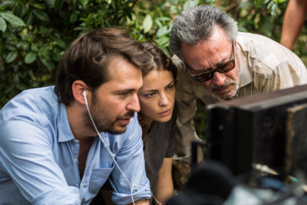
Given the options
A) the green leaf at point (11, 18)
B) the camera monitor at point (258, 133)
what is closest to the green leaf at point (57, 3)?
the green leaf at point (11, 18)

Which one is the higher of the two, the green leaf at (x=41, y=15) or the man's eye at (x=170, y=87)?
the green leaf at (x=41, y=15)

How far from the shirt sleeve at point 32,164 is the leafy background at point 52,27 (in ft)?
3.09

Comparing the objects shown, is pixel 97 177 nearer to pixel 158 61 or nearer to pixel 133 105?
pixel 133 105

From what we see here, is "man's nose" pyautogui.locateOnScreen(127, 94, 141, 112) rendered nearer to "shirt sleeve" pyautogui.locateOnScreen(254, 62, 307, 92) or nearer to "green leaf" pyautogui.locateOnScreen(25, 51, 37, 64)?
"shirt sleeve" pyautogui.locateOnScreen(254, 62, 307, 92)

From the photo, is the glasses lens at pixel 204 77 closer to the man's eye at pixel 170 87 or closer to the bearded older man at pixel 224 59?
the bearded older man at pixel 224 59

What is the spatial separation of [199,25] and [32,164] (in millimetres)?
1275

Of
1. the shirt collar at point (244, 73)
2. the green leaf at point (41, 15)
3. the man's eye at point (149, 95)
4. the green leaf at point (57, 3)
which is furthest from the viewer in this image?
the green leaf at point (41, 15)

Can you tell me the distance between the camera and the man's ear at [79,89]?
2.10m

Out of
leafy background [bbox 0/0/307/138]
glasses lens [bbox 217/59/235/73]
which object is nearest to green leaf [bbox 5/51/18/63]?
leafy background [bbox 0/0/307/138]

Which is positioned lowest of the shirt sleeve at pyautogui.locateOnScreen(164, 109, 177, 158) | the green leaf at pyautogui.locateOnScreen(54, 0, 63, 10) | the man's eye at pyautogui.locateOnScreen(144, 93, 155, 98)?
the shirt sleeve at pyautogui.locateOnScreen(164, 109, 177, 158)

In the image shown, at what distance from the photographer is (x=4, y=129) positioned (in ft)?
6.28

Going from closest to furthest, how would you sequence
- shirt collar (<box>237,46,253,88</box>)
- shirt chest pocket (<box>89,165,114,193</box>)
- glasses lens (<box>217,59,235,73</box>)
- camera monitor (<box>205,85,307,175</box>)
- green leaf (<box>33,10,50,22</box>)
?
camera monitor (<box>205,85,307,175</box>) < shirt chest pocket (<box>89,165,114,193</box>) < glasses lens (<box>217,59,235,73</box>) < shirt collar (<box>237,46,253,88</box>) < green leaf (<box>33,10,50,22</box>)

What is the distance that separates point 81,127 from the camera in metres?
2.17

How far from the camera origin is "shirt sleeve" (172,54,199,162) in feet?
9.20
